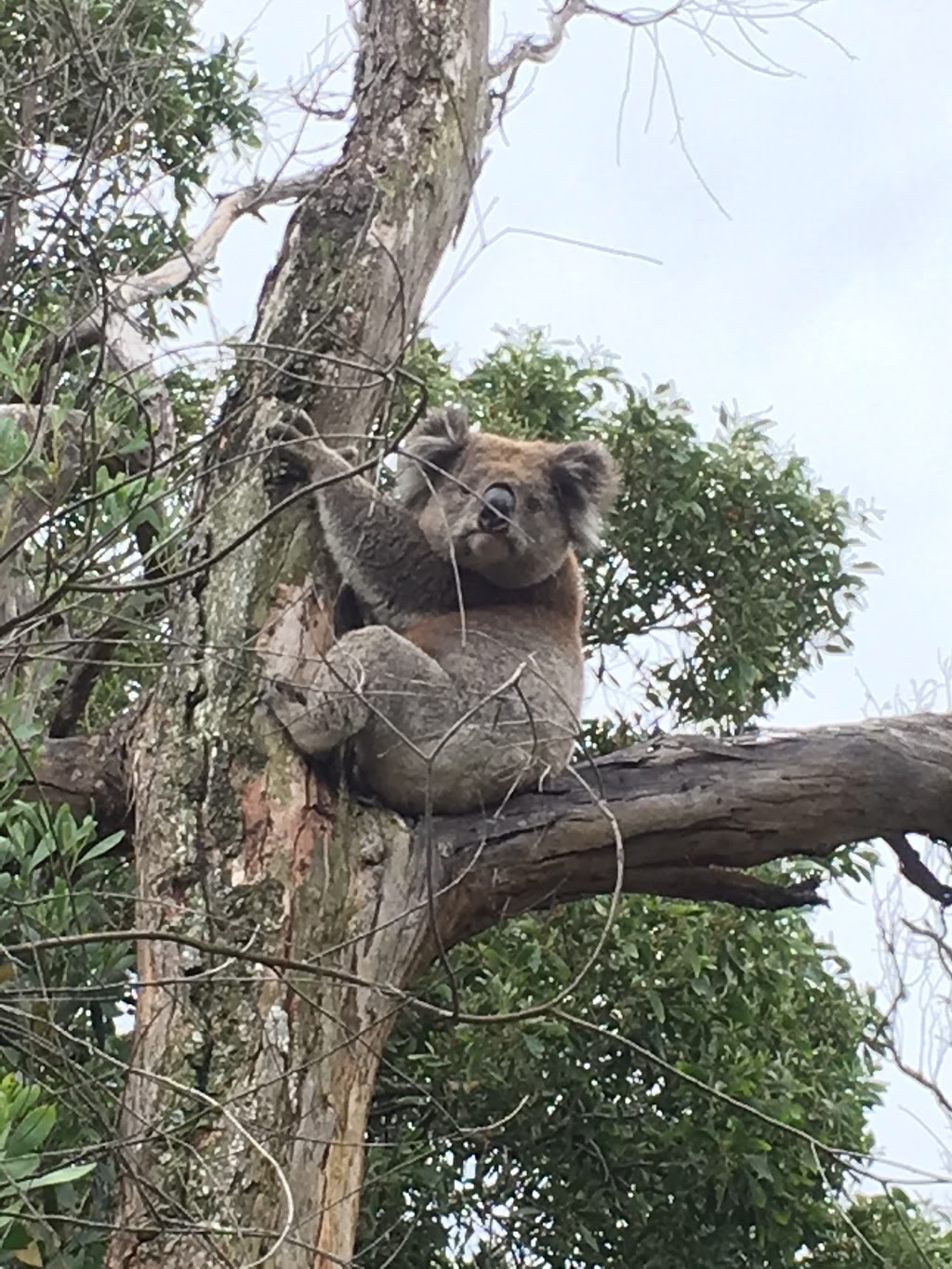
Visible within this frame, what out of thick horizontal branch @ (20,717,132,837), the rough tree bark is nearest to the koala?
the rough tree bark

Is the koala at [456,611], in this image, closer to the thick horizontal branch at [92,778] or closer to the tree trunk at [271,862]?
the tree trunk at [271,862]

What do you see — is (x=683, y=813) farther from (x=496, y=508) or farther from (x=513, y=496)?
(x=513, y=496)

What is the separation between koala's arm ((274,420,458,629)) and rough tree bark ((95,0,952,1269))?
119 mm

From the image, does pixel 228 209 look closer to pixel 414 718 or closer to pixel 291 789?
pixel 414 718

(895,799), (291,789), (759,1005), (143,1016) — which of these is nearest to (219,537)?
(291,789)

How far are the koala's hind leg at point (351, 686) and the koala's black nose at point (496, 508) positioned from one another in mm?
552

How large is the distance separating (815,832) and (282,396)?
179cm

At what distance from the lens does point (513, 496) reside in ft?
15.1

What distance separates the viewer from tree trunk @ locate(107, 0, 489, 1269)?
108 inches

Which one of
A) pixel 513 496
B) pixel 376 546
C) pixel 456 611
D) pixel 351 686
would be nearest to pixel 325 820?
pixel 351 686

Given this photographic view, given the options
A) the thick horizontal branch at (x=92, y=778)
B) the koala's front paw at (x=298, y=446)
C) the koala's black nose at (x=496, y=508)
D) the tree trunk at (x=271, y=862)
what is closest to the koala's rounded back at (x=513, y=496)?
the koala's black nose at (x=496, y=508)

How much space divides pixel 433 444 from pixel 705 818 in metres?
1.60

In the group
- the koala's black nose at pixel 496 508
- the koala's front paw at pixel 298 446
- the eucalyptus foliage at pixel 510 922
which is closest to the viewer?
the eucalyptus foliage at pixel 510 922

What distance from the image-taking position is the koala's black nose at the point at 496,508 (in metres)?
4.49
